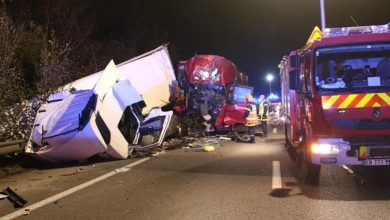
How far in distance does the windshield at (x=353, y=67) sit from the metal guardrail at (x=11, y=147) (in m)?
6.92

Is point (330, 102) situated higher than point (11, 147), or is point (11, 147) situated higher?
point (330, 102)

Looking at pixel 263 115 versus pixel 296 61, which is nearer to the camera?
pixel 296 61

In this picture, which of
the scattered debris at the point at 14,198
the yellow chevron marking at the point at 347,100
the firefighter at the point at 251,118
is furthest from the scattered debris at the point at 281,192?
the firefighter at the point at 251,118

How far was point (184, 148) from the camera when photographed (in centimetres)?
1602

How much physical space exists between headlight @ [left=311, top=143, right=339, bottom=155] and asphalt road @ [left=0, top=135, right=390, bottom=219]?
642 mm

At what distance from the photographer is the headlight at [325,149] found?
769 centimetres

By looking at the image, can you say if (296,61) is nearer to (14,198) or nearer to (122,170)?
(122,170)

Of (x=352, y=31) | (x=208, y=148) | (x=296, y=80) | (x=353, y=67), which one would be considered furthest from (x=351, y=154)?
(x=208, y=148)

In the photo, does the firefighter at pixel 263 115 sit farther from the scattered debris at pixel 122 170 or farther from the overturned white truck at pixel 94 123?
the scattered debris at pixel 122 170

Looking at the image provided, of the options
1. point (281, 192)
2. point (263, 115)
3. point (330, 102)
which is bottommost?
point (263, 115)

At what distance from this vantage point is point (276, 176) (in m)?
9.74

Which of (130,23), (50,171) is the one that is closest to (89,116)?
(50,171)

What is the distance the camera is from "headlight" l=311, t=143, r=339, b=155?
7.69 meters

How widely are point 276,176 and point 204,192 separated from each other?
2.03 metres
